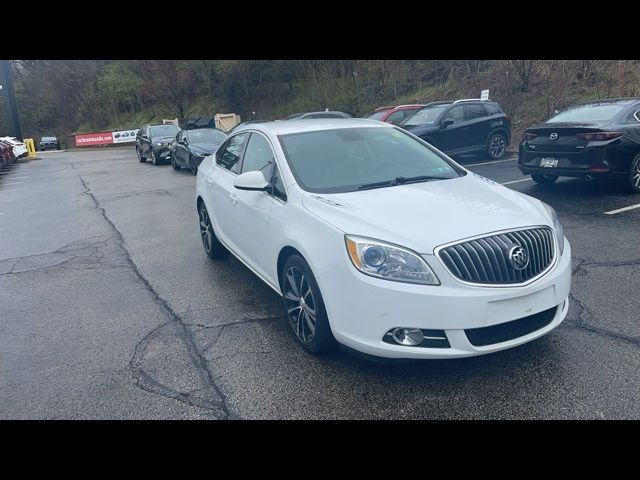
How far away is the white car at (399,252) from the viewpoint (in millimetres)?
2959

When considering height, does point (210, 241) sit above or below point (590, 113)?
below

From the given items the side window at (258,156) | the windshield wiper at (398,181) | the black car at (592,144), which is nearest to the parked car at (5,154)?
the side window at (258,156)

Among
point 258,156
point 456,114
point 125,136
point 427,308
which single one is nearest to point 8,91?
point 125,136

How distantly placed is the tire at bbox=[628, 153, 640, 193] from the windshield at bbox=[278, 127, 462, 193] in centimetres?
482

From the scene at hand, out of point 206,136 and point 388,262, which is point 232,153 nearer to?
point 388,262

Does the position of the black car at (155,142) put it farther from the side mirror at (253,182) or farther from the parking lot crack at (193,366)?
the side mirror at (253,182)

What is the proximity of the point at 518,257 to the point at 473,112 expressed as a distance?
36.7ft

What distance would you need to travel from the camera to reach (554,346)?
3572 mm

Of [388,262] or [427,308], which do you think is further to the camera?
[388,262]

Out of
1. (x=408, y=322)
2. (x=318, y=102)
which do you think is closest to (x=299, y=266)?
(x=408, y=322)

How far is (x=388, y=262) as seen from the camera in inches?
120
